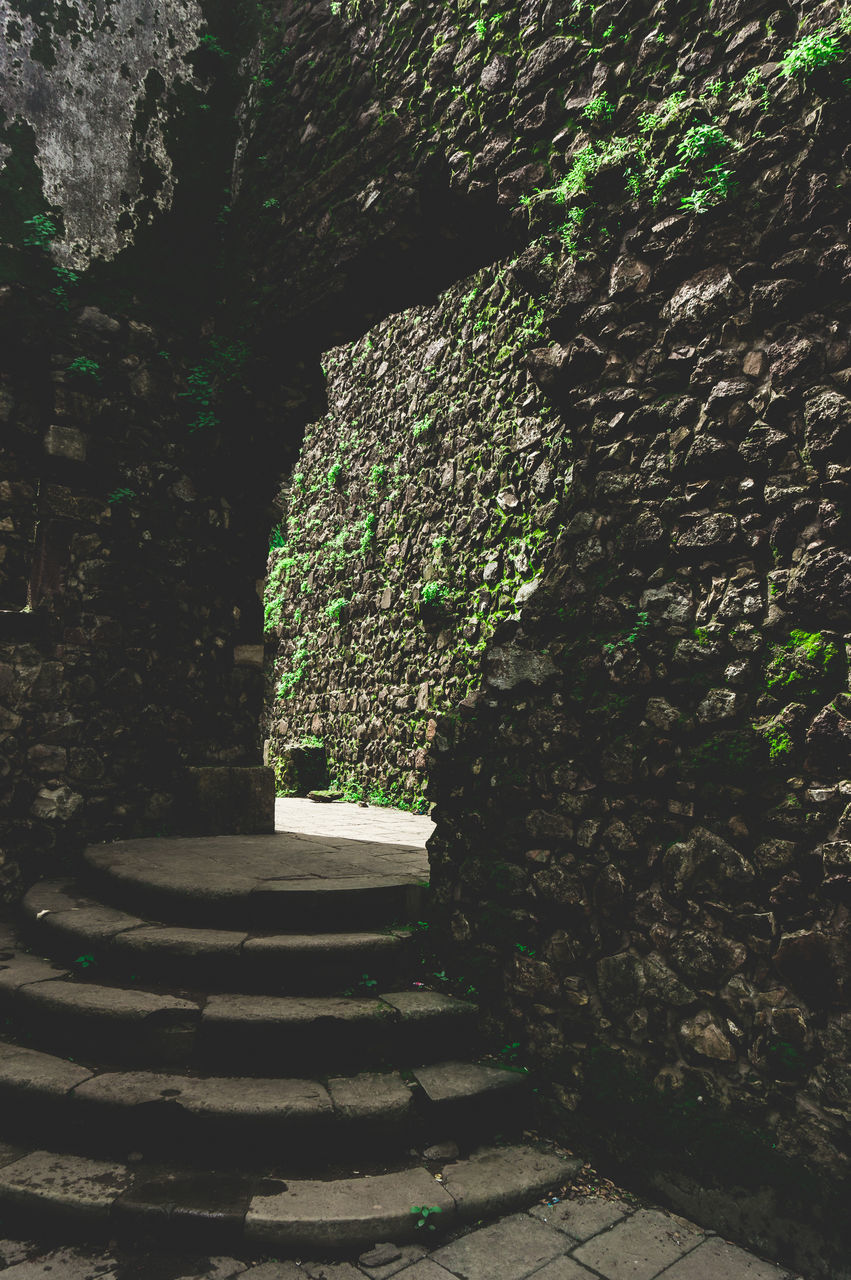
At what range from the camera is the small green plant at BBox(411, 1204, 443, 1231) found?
218cm

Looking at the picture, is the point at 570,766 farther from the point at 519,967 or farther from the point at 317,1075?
the point at 317,1075

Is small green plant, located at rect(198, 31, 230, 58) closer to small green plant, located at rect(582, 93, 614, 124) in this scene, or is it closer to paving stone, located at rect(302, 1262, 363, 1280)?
small green plant, located at rect(582, 93, 614, 124)

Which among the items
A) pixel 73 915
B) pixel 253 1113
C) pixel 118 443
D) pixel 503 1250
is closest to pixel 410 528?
pixel 118 443

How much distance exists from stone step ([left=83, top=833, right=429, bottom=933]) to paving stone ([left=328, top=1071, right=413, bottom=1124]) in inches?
28.5

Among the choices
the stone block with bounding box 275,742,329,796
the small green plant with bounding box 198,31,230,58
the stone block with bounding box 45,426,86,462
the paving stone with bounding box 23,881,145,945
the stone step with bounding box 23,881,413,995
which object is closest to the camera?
the stone step with bounding box 23,881,413,995

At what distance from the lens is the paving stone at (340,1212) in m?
2.11

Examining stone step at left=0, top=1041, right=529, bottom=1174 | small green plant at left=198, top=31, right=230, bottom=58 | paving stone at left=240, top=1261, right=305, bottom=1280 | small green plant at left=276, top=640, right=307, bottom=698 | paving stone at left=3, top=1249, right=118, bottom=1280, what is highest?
small green plant at left=198, top=31, right=230, bottom=58

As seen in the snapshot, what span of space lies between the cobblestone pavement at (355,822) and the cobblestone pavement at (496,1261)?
2.85 metres

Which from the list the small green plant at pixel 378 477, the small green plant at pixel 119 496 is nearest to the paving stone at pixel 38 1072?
the small green plant at pixel 119 496

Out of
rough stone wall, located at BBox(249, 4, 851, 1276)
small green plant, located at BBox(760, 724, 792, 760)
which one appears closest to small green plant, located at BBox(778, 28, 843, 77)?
rough stone wall, located at BBox(249, 4, 851, 1276)

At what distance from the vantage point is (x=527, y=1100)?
9.03 ft

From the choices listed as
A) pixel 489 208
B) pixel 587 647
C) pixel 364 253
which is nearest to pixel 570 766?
pixel 587 647

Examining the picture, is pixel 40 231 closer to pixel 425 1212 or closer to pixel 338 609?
pixel 425 1212

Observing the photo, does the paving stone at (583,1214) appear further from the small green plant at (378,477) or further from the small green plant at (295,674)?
the small green plant at (295,674)
